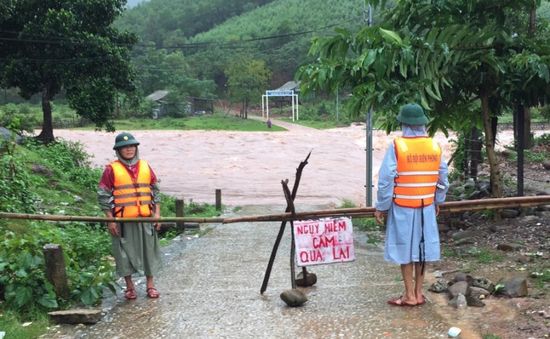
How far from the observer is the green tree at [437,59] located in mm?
7566

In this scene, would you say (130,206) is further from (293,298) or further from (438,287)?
(438,287)

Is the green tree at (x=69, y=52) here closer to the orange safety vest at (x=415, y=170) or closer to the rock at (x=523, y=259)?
the rock at (x=523, y=259)

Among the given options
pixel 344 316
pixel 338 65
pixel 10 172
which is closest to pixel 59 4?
pixel 10 172

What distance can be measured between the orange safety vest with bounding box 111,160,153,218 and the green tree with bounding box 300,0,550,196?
3.03 m

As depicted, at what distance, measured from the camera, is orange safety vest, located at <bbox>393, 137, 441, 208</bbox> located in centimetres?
496

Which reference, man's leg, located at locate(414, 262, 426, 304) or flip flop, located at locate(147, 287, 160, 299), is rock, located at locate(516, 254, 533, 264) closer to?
man's leg, located at locate(414, 262, 426, 304)

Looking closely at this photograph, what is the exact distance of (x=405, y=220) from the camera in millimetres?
5031

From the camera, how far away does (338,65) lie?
7.90 m

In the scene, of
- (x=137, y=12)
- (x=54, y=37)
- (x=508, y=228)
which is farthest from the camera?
(x=137, y=12)

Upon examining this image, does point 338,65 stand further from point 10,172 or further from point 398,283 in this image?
point 10,172

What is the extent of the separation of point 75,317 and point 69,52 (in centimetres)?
1900

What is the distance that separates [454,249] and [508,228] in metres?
1.09

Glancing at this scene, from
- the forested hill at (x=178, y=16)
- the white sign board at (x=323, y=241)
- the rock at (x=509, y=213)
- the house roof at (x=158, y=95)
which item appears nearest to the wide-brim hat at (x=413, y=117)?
the white sign board at (x=323, y=241)

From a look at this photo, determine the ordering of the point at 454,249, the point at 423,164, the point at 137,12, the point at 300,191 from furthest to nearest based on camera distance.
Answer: the point at 137,12, the point at 300,191, the point at 454,249, the point at 423,164
